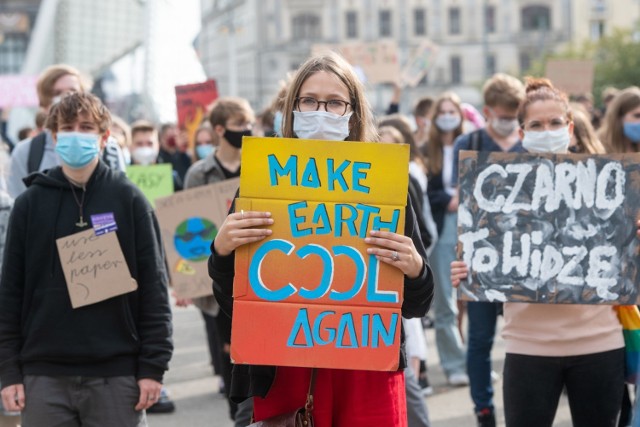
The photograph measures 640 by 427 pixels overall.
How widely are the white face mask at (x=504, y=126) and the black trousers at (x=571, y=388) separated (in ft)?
8.49

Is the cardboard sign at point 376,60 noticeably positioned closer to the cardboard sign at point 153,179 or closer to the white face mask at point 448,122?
the white face mask at point 448,122

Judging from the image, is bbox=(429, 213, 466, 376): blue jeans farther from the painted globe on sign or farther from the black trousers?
the black trousers

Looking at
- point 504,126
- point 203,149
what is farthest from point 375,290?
point 203,149

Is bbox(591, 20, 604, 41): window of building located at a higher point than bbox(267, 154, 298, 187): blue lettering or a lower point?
higher

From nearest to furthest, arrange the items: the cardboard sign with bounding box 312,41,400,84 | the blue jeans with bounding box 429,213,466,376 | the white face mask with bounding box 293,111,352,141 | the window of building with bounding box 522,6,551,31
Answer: the white face mask with bounding box 293,111,352,141, the blue jeans with bounding box 429,213,466,376, the cardboard sign with bounding box 312,41,400,84, the window of building with bounding box 522,6,551,31

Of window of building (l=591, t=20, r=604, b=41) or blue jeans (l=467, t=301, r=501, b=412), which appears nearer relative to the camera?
blue jeans (l=467, t=301, r=501, b=412)

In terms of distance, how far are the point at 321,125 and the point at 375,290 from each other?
1.60 ft

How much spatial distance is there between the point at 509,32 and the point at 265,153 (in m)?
98.0

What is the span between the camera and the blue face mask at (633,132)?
642 cm

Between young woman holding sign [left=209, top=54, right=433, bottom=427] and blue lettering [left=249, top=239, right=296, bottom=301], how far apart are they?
0.13 feet

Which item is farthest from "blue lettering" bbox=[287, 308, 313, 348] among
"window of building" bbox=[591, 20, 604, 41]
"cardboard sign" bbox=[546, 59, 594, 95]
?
"window of building" bbox=[591, 20, 604, 41]

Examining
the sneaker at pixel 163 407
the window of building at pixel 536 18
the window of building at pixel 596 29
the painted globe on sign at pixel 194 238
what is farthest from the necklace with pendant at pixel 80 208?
the window of building at pixel 536 18

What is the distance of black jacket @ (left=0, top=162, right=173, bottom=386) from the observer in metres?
4.39

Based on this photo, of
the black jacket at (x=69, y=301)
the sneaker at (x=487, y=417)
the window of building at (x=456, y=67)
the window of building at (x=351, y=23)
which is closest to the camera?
the black jacket at (x=69, y=301)
